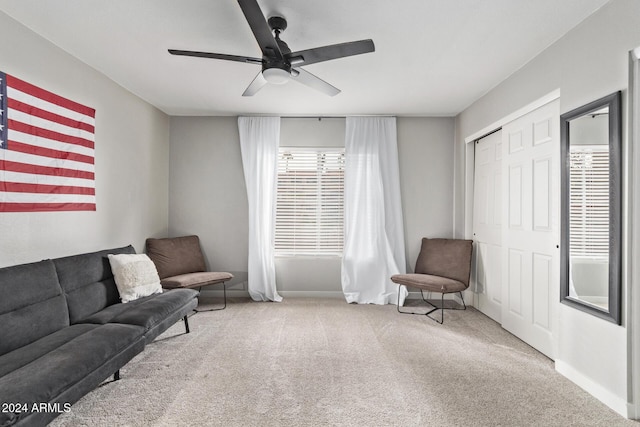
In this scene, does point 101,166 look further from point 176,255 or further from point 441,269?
point 441,269

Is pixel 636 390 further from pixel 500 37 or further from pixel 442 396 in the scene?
pixel 500 37

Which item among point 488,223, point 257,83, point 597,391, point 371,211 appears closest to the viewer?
point 597,391

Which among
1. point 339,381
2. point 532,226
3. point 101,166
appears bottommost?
point 339,381

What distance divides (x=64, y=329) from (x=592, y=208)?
3761 millimetres

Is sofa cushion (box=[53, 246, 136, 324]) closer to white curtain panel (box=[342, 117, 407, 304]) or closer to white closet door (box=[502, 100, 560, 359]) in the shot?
white curtain panel (box=[342, 117, 407, 304])

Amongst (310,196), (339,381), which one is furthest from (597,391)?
(310,196)

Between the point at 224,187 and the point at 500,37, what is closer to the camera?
the point at 500,37

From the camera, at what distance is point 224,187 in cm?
502

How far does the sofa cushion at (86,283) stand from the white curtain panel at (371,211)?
2.83 meters

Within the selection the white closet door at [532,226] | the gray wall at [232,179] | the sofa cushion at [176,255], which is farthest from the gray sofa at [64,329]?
the white closet door at [532,226]

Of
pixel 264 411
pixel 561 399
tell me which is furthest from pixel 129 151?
pixel 561 399

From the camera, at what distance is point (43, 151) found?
2.72m

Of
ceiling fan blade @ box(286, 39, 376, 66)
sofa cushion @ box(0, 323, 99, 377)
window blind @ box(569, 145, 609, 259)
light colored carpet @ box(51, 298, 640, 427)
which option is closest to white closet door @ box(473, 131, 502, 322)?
light colored carpet @ box(51, 298, 640, 427)

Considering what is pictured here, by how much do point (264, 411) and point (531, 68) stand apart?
349cm
